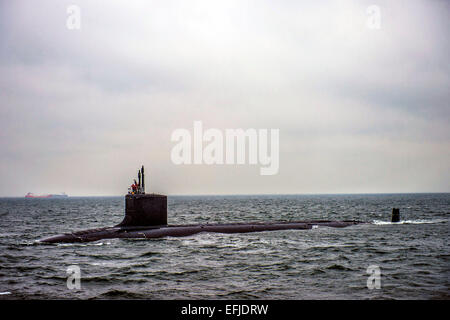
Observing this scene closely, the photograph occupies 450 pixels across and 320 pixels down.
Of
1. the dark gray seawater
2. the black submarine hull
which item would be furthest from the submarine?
the dark gray seawater

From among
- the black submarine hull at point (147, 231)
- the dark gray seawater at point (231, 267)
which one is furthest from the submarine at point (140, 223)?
the dark gray seawater at point (231, 267)

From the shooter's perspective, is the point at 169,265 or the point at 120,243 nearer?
the point at 169,265

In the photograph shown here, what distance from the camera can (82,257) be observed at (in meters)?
22.1

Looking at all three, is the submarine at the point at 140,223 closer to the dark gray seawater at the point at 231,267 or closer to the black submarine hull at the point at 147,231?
the black submarine hull at the point at 147,231

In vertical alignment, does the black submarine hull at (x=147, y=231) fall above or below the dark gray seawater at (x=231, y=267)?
above

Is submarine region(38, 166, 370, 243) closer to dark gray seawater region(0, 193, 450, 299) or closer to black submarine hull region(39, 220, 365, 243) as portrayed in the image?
black submarine hull region(39, 220, 365, 243)

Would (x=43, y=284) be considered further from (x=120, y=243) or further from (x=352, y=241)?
(x=352, y=241)

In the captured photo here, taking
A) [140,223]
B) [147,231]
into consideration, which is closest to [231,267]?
[147,231]

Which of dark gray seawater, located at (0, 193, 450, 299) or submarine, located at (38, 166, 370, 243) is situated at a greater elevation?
submarine, located at (38, 166, 370, 243)

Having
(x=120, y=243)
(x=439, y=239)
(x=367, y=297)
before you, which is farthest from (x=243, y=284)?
(x=439, y=239)

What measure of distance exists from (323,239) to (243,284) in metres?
14.7

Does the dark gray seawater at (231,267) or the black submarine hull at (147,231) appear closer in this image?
the dark gray seawater at (231,267)

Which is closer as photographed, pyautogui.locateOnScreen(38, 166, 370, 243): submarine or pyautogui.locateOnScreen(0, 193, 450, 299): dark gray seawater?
pyautogui.locateOnScreen(0, 193, 450, 299): dark gray seawater

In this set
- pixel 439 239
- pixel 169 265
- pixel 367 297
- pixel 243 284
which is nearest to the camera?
pixel 367 297
